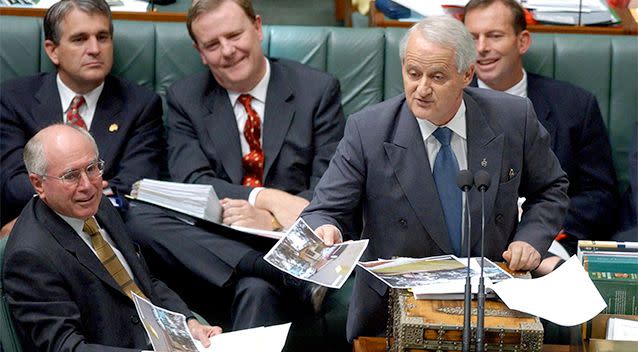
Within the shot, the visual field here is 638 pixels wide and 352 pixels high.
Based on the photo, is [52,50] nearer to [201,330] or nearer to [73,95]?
[73,95]

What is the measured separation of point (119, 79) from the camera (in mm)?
4629

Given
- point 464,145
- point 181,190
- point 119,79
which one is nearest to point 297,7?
point 119,79

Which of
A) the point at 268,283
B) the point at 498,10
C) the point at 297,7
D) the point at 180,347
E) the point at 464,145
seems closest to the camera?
the point at 180,347

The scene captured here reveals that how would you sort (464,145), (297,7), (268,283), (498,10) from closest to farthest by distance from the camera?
(464,145), (268,283), (498,10), (297,7)

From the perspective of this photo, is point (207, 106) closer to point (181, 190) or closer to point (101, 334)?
point (181, 190)

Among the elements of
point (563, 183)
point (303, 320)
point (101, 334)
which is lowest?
point (303, 320)

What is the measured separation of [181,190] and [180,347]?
1.11 m

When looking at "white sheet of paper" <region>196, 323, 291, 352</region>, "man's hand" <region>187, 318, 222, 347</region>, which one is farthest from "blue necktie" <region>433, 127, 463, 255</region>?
"man's hand" <region>187, 318, 222, 347</region>

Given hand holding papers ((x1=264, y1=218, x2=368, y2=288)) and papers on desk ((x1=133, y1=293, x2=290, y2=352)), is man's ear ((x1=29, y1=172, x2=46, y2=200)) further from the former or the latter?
hand holding papers ((x1=264, y1=218, x2=368, y2=288))

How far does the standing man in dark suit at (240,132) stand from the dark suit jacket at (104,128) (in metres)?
0.09

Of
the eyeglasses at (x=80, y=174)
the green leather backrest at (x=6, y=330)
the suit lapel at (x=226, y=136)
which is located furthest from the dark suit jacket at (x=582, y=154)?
the green leather backrest at (x=6, y=330)

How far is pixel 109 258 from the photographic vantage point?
11.4 ft

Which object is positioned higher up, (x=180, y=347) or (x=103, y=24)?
(x=103, y=24)

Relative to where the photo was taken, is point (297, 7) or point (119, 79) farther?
point (297, 7)
